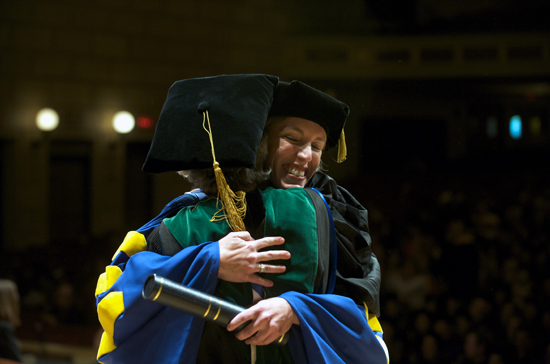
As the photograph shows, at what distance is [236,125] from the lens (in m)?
1.19

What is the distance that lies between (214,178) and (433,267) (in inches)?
129

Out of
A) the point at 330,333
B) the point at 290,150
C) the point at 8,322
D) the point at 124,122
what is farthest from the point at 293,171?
the point at 124,122

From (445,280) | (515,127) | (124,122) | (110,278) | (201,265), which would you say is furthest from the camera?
(515,127)

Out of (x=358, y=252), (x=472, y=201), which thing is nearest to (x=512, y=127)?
(x=472, y=201)

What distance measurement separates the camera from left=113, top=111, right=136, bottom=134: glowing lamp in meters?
6.38

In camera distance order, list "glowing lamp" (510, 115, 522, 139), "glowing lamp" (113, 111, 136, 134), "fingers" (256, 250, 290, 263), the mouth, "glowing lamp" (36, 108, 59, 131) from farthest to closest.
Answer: "glowing lamp" (510, 115, 522, 139) → "glowing lamp" (36, 108, 59, 131) → "glowing lamp" (113, 111, 136, 134) → the mouth → "fingers" (256, 250, 290, 263)

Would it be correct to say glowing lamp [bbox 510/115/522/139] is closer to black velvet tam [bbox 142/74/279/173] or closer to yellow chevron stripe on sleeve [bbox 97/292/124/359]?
black velvet tam [bbox 142/74/279/173]

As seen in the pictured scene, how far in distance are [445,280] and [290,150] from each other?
9.83 ft

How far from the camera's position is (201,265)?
112 centimetres

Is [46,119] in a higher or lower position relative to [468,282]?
higher

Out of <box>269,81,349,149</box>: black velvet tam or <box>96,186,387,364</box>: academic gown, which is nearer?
<box>96,186,387,364</box>: academic gown

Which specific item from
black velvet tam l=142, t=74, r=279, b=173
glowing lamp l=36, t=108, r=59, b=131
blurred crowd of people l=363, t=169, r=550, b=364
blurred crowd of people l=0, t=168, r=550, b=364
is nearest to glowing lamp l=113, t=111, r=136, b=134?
glowing lamp l=36, t=108, r=59, b=131

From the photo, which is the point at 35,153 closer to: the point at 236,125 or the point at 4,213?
the point at 4,213

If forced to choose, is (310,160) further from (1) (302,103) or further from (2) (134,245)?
(2) (134,245)
